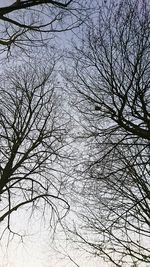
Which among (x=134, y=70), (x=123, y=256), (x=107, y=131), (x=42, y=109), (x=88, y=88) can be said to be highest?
(x=42, y=109)

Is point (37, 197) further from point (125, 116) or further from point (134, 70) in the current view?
point (134, 70)

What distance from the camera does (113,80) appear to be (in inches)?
227

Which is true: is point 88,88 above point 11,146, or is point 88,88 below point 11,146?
below

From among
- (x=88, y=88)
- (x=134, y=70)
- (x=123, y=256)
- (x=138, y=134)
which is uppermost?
(x=88, y=88)

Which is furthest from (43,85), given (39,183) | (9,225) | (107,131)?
(107,131)

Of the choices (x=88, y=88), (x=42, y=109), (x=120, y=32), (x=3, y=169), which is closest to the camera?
(x=120, y=32)

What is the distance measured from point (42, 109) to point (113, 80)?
4849 millimetres

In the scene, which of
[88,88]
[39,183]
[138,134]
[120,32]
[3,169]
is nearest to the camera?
[138,134]

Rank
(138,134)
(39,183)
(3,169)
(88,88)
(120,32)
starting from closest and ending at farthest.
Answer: (138,134) → (120,32) → (88,88) → (3,169) → (39,183)

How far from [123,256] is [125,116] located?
14.7ft

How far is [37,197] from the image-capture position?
913 centimetres

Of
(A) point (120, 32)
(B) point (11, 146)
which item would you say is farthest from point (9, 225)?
(A) point (120, 32)

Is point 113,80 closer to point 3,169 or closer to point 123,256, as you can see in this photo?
point 3,169

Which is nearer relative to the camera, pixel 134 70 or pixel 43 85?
pixel 134 70
